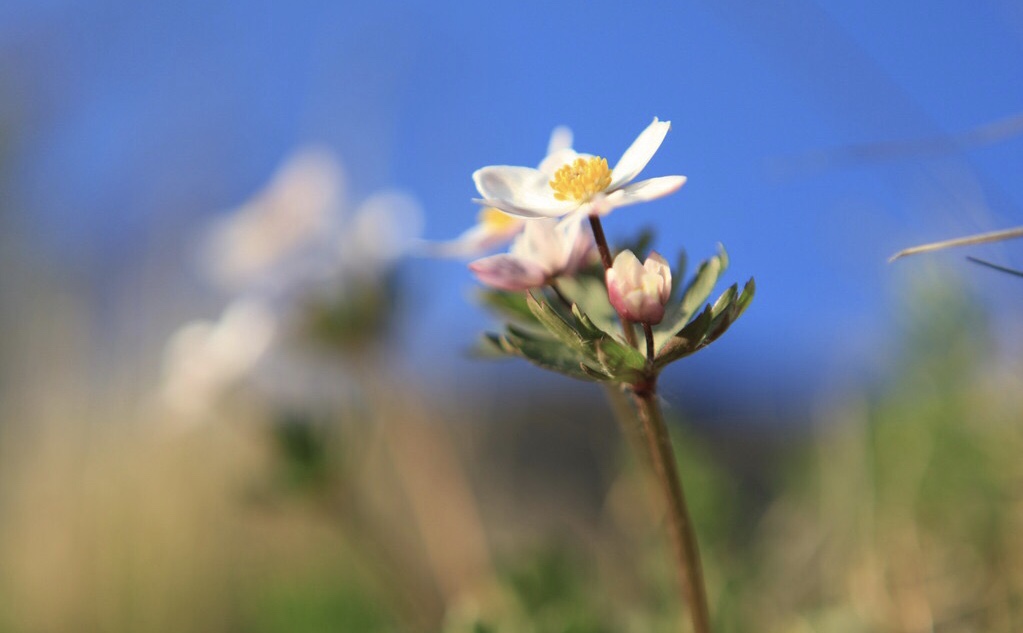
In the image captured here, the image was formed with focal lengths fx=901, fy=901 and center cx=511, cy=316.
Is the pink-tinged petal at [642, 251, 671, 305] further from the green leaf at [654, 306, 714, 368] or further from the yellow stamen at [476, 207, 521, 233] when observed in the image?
the yellow stamen at [476, 207, 521, 233]

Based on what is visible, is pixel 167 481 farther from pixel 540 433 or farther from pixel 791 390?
pixel 791 390

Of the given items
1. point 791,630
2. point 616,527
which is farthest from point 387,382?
point 791,630

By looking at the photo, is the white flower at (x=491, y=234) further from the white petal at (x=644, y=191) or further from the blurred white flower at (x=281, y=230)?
the blurred white flower at (x=281, y=230)

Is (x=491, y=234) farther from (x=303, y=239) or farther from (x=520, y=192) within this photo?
(x=303, y=239)

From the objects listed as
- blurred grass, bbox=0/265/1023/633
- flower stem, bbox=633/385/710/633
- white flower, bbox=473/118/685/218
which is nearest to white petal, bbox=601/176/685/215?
white flower, bbox=473/118/685/218

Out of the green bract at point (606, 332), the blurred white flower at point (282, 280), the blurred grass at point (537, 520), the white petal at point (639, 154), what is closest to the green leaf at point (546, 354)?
the green bract at point (606, 332)
